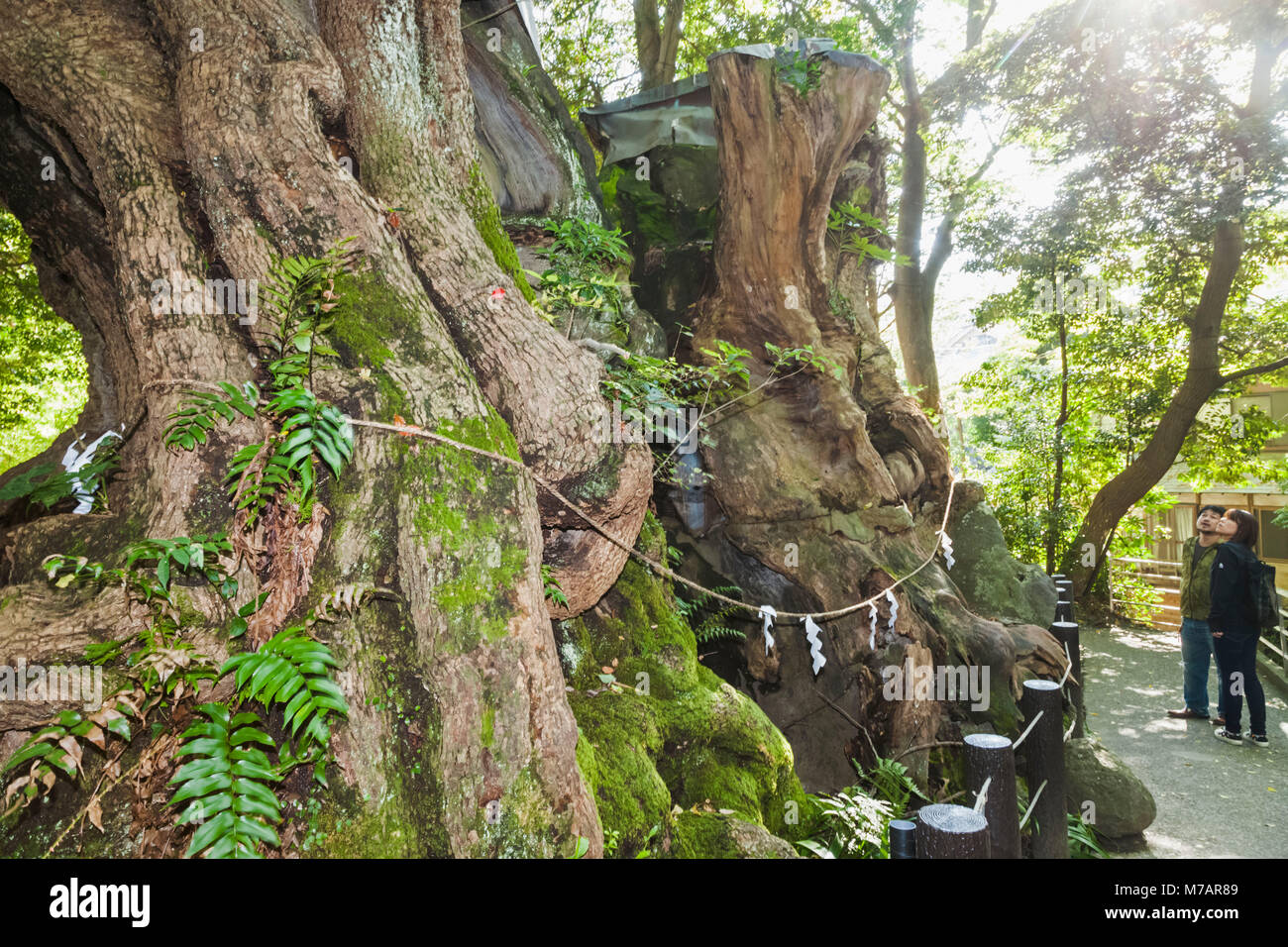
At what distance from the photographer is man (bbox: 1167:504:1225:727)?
644 centimetres

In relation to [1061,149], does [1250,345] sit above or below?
below

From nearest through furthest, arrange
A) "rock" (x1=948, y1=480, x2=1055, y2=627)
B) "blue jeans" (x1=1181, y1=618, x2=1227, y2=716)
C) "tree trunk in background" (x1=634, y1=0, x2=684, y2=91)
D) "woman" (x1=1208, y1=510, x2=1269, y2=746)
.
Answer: "woman" (x1=1208, y1=510, x2=1269, y2=746)
"blue jeans" (x1=1181, y1=618, x2=1227, y2=716)
"rock" (x1=948, y1=480, x2=1055, y2=627)
"tree trunk in background" (x1=634, y1=0, x2=684, y2=91)

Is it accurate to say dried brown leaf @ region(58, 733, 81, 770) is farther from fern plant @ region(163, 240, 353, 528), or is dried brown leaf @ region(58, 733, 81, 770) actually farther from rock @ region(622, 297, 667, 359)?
rock @ region(622, 297, 667, 359)

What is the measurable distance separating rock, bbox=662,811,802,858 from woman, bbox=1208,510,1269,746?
5.03 metres

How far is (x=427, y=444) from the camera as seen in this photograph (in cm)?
265

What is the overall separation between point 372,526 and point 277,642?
1.74ft

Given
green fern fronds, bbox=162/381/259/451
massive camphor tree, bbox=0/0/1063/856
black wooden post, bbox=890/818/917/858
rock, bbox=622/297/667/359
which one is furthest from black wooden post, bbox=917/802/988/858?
rock, bbox=622/297/667/359

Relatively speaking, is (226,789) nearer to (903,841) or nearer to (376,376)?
(376,376)

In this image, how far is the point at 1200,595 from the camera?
6.50 m

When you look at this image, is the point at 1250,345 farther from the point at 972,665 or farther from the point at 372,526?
the point at 372,526

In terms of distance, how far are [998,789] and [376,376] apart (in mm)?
2936

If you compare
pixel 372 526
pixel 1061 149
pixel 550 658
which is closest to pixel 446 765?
pixel 550 658

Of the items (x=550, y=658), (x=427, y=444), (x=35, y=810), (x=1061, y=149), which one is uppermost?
(x=1061, y=149)
